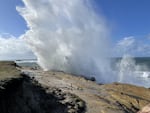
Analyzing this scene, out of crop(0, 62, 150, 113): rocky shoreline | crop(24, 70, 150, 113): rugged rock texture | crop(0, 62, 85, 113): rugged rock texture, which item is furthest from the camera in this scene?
crop(24, 70, 150, 113): rugged rock texture

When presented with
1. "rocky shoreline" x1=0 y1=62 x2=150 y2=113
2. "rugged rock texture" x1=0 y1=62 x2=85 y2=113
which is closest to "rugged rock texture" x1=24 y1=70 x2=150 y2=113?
"rocky shoreline" x1=0 y1=62 x2=150 y2=113

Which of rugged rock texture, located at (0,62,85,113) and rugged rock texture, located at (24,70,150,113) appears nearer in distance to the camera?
rugged rock texture, located at (0,62,85,113)

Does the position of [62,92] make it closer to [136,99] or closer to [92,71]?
[136,99]

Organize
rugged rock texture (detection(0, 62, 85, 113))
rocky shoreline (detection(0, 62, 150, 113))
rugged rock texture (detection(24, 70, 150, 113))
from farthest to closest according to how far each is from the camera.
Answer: rugged rock texture (detection(24, 70, 150, 113)) < rocky shoreline (detection(0, 62, 150, 113)) < rugged rock texture (detection(0, 62, 85, 113))

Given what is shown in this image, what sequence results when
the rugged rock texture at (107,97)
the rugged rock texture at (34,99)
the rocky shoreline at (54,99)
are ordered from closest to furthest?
the rugged rock texture at (34,99)
the rocky shoreline at (54,99)
the rugged rock texture at (107,97)

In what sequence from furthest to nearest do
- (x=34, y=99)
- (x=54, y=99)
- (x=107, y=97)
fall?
(x=107, y=97)
(x=54, y=99)
(x=34, y=99)

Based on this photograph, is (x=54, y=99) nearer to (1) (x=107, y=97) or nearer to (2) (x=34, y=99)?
(2) (x=34, y=99)

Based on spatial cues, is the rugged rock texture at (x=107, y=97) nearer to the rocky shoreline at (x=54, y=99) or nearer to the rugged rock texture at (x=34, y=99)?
the rocky shoreline at (x=54, y=99)

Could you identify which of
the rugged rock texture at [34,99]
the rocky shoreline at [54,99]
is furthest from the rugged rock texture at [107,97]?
the rugged rock texture at [34,99]

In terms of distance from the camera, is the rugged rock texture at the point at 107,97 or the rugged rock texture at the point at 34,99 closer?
the rugged rock texture at the point at 34,99

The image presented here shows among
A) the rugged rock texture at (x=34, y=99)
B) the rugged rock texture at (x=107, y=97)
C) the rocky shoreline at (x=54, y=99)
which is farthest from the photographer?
the rugged rock texture at (x=107, y=97)

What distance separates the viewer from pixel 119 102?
642 inches

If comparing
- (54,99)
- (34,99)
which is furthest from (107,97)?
(34,99)

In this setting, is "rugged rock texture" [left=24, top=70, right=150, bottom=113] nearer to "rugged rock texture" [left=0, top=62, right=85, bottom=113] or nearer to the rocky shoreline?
the rocky shoreline
